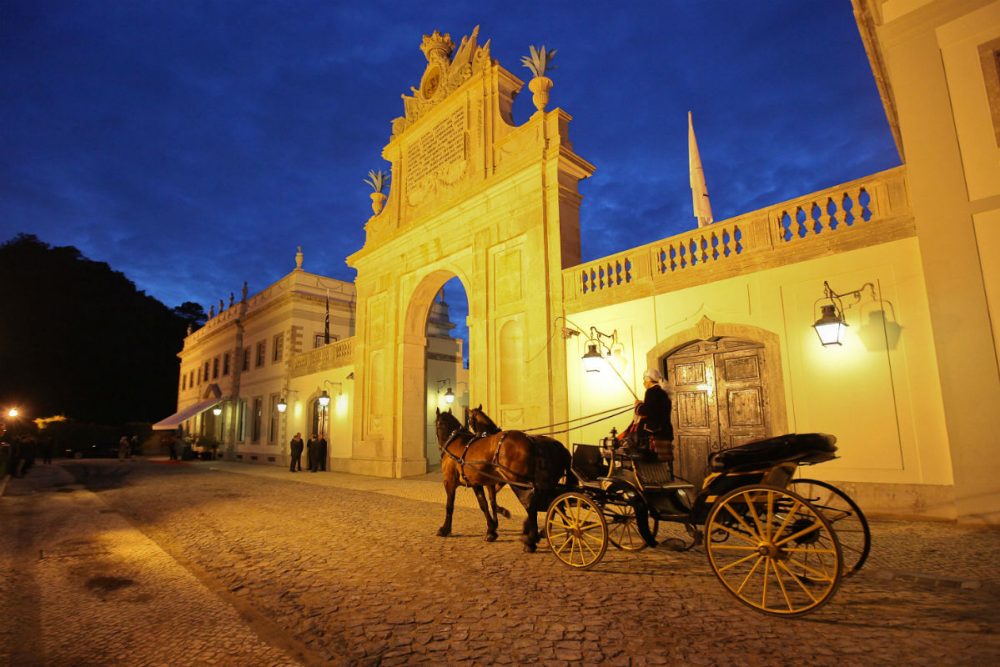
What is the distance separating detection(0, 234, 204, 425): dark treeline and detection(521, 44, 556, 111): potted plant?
45648mm

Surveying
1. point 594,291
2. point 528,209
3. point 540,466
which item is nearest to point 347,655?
point 540,466

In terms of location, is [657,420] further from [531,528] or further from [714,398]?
[714,398]

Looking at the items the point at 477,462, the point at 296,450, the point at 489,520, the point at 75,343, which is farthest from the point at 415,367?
the point at 75,343

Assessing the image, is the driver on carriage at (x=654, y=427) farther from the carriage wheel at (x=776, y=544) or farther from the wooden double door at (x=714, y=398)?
the wooden double door at (x=714, y=398)

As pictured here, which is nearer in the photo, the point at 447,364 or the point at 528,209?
the point at 528,209

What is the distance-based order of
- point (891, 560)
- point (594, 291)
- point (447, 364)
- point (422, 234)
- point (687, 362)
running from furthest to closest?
point (447, 364) < point (422, 234) < point (594, 291) < point (687, 362) < point (891, 560)

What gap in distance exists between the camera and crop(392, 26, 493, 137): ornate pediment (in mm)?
15320

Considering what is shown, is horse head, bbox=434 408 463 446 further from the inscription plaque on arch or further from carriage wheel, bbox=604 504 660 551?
the inscription plaque on arch

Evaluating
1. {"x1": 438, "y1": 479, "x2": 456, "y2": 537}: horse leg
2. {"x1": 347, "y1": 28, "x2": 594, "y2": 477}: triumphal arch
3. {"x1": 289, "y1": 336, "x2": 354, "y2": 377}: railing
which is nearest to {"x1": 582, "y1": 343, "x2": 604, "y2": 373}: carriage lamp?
{"x1": 347, "y1": 28, "x2": 594, "y2": 477}: triumphal arch

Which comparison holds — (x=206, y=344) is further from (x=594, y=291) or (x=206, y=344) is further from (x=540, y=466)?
(x=540, y=466)

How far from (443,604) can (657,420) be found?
276 centimetres

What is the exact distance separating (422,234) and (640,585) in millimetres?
13239

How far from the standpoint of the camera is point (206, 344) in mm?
35812

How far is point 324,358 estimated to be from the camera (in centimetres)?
2111
